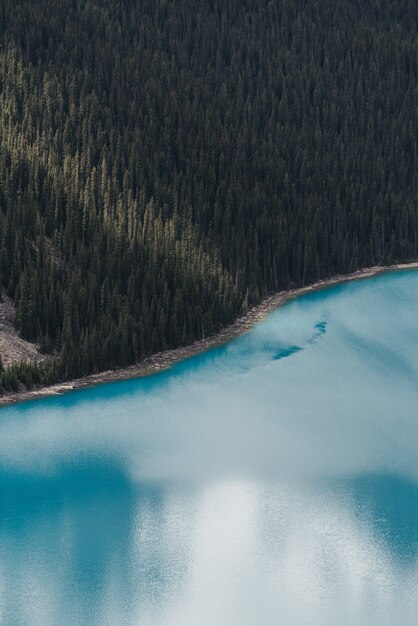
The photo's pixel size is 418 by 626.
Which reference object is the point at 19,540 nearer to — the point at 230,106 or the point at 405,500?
the point at 405,500

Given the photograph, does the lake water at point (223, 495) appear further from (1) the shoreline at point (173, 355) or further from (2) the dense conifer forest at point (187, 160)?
(2) the dense conifer forest at point (187, 160)

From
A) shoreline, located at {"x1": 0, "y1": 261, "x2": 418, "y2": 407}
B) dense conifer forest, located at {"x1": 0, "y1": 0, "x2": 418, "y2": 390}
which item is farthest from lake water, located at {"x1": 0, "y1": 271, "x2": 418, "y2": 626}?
dense conifer forest, located at {"x1": 0, "y1": 0, "x2": 418, "y2": 390}

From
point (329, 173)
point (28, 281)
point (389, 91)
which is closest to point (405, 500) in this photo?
point (28, 281)

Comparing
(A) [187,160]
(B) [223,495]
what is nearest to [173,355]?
(B) [223,495]

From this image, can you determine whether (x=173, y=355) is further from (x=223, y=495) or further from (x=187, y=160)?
(x=187, y=160)

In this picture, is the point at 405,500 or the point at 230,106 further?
the point at 230,106

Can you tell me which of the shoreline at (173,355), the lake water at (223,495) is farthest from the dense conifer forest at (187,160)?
the lake water at (223,495)
